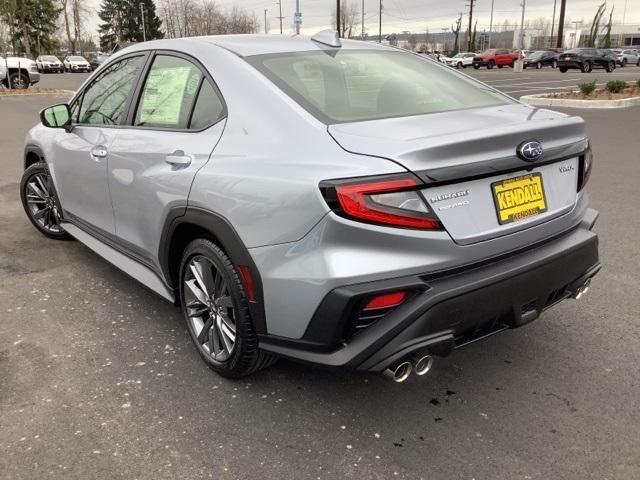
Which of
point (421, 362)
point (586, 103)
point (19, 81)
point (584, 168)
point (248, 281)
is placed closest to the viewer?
point (421, 362)

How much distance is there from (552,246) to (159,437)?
1923 millimetres

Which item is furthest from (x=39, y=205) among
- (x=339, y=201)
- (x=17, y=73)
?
(x=17, y=73)

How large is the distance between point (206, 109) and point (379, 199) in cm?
119

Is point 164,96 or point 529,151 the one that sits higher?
point 164,96

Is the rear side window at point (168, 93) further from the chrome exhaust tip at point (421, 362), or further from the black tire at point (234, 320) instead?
the chrome exhaust tip at point (421, 362)

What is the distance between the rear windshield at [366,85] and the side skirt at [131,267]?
1345 millimetres

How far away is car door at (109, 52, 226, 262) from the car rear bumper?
0.97 metres

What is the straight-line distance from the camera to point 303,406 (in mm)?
2803

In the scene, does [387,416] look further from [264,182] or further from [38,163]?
[38,163]

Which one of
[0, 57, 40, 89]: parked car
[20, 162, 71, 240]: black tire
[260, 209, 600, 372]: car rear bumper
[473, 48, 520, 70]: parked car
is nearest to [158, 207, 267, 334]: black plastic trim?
[260, 209, 600, 372]: car rear bumper

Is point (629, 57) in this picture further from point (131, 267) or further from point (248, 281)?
point (248, 281)

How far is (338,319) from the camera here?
7.32ft

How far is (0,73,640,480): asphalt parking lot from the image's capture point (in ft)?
7.88

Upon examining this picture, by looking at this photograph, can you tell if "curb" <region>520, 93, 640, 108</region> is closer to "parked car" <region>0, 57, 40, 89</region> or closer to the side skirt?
the side skirt
